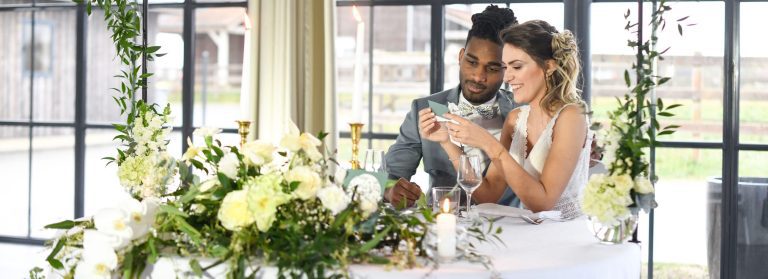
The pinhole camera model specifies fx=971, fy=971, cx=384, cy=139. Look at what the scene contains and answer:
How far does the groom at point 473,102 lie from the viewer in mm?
3693

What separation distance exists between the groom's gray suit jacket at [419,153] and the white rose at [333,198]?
1.88m

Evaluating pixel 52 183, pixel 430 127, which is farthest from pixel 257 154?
pixel 52 183

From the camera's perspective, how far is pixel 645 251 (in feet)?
16.8

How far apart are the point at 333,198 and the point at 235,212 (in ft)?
0.65

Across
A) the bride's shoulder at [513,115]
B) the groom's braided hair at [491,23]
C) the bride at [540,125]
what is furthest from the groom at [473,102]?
the bride at [540,125]

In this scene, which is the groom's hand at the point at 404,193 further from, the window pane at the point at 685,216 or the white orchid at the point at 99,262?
the window pane at the point at 685,216

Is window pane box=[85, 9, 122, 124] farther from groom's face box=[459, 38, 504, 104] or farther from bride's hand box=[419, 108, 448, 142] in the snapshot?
bride's hand box=[419, 108, 448, 142]

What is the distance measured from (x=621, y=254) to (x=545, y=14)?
10.1 feet

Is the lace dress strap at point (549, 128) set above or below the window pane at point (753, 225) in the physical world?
above

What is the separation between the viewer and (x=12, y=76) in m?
10.2

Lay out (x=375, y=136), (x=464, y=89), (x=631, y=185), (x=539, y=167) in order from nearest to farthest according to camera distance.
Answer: (x=631, y=185), (x=539, y=167), (x=464, y=89), (x=375, y=136)

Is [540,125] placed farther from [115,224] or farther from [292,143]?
[115,224]

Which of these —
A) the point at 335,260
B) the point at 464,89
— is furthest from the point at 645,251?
the point at 335,260

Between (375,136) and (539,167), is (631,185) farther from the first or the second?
(375,136)
